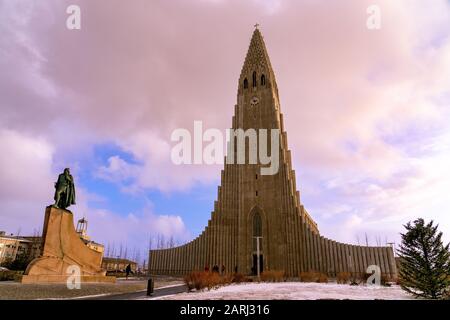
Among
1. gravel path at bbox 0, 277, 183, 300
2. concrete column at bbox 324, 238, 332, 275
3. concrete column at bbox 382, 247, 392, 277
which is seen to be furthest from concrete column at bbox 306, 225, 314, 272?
gravel path at bbox 0, 277, 183, 300

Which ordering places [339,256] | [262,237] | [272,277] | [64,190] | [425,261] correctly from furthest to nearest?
[262,237], [339,256], [272,277], [64,190], [425,261]

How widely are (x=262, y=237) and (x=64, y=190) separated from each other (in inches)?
1021

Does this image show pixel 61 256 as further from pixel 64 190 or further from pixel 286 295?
pixel 286 295

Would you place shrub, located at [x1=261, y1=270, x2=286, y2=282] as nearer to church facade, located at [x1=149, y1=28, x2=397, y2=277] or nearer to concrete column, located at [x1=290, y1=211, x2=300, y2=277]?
church facade, located at [x1=149, y1=28, x2=397, y2=277]

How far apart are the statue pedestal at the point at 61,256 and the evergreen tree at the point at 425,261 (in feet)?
44.8

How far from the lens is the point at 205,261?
3519 centimetres

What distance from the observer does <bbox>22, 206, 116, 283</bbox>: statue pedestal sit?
460 inches

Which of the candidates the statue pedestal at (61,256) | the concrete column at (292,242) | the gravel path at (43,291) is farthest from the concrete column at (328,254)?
the gravel path at (43,291)

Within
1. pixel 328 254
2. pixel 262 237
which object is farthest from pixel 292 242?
pixel 328 254

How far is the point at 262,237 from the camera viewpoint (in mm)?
35156

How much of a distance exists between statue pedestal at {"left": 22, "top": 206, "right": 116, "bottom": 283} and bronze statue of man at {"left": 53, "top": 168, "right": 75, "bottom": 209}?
54 cm

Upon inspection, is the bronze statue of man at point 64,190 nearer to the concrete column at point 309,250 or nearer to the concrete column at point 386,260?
the concrete column at point 309,250
